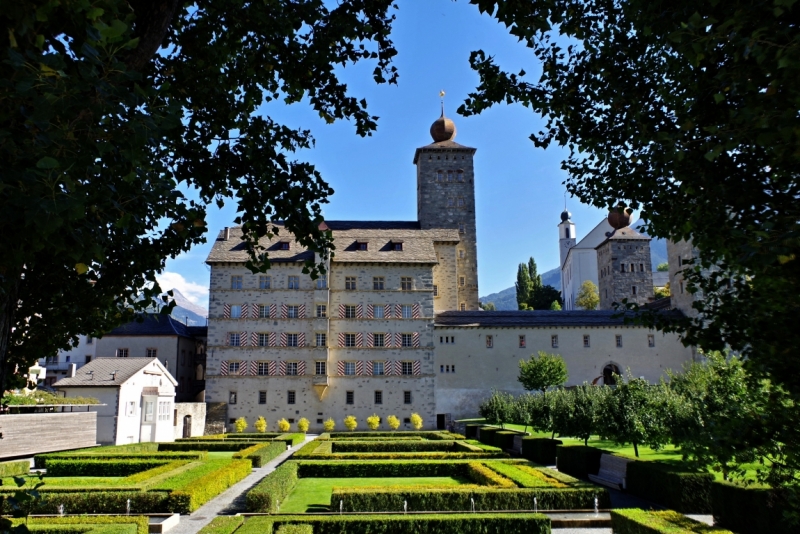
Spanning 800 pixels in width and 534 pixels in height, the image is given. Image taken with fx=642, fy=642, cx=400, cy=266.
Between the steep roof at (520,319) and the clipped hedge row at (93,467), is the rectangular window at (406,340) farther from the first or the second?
the clipped hedge row at (93,467)

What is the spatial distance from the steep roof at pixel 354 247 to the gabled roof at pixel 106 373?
33.8 feet

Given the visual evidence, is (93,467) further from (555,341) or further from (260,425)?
(555,341)

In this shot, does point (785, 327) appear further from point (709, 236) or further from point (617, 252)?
point (617, 252)

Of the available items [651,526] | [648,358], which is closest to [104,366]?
[651,526]

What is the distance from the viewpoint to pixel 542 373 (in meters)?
39.2

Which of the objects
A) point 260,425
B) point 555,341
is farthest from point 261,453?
point 555,341

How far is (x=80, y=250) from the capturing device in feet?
11.6

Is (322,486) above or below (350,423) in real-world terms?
below

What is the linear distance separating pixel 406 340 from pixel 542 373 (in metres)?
8.90

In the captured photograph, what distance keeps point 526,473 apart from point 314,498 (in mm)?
5867

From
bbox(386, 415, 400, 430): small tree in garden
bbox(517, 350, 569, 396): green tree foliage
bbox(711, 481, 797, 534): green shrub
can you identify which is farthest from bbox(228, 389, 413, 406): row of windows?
bbox(711, 481, 797, 534): green shrub

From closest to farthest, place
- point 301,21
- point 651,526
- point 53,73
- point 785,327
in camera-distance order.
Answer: point 53,73
point 785,327
point 301,21
point 651,526

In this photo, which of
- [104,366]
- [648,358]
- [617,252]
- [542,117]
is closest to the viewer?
[542,117]

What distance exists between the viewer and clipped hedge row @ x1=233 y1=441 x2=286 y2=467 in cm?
2355
